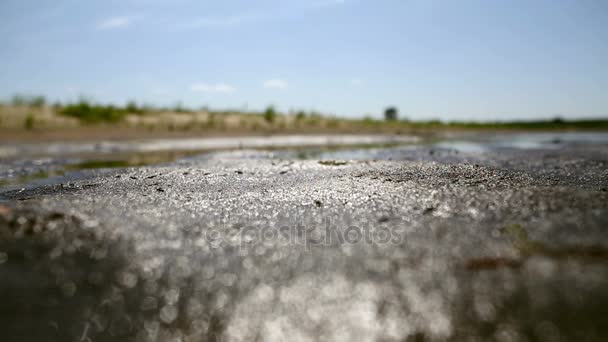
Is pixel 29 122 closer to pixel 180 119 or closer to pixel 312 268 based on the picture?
pixel 180 119

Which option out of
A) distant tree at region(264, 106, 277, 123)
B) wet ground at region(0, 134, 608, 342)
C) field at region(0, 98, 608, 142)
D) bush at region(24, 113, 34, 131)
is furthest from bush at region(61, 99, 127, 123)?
wet ground at region(0, 134, 608, 342)

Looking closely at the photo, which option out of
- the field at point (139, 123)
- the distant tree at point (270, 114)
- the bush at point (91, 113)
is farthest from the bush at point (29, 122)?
the distant tree at point (270, 114)

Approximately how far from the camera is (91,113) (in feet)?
37.4

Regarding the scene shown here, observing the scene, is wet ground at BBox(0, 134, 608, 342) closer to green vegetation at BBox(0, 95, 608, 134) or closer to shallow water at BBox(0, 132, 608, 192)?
shallow water at BBox(0, 132, 608, 192)

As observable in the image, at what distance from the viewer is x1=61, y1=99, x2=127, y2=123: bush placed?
36.7 ft

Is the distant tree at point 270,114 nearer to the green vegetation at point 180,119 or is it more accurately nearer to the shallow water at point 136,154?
the green vegetation at point 180,119

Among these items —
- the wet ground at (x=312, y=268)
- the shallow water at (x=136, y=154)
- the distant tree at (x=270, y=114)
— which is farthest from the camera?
the distant tree at (x=270, y=114)

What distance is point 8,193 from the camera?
10.2 feet

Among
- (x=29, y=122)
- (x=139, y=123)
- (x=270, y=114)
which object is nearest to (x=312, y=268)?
(x=29, y=122)

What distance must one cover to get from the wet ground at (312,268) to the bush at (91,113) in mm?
10260

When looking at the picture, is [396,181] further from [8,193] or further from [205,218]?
[8,193]

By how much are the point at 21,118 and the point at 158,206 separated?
10.4 m

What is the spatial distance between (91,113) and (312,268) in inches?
479

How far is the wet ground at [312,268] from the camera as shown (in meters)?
1.06
